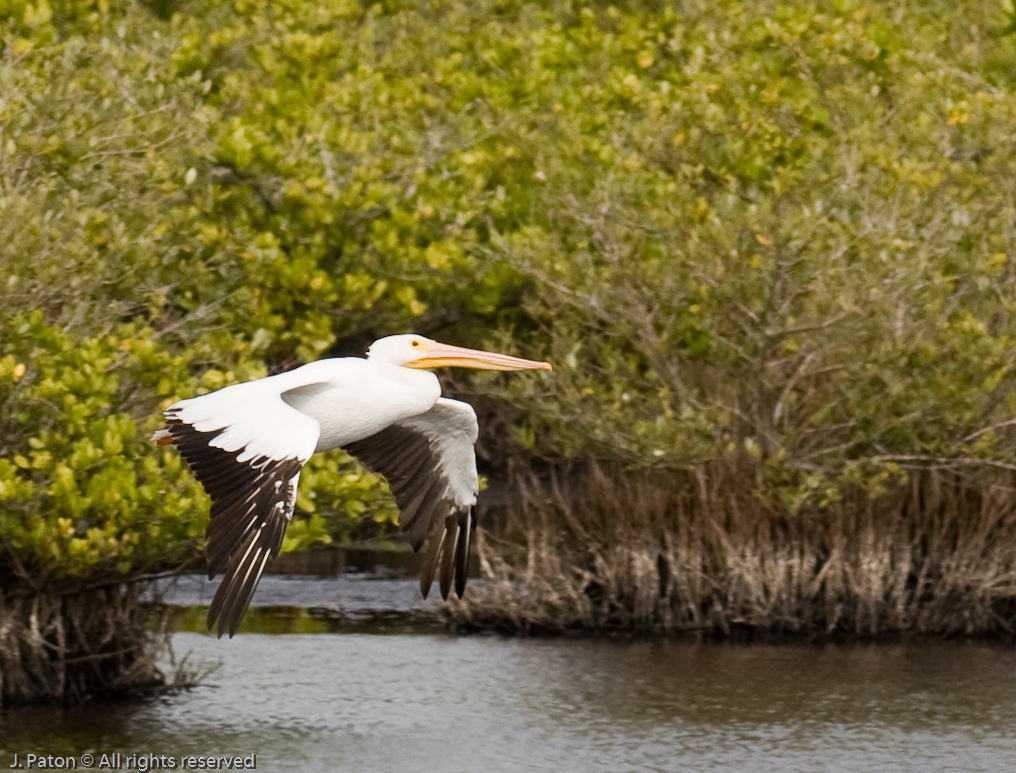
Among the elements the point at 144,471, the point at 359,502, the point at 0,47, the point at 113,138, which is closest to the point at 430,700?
the point at 359,502

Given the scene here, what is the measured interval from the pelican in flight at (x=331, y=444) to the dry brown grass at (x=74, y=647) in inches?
99.4

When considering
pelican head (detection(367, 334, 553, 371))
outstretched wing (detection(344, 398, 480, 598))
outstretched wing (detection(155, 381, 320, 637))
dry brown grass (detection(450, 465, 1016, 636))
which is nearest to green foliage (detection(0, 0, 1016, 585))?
dry brown grass (detection(450, 465, 1016, 636))

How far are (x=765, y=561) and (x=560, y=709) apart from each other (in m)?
2.29

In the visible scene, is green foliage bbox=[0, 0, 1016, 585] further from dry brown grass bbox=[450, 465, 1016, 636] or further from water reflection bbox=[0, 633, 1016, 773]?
water reflection bbox=[0, 633, 1016, 773]

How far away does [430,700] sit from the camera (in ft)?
44.2

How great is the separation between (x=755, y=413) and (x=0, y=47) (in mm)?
6411

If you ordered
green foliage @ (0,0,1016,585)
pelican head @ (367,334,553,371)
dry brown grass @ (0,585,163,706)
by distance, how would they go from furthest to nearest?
dry brown grass @ (0,585,163,706), green foliage @ (0,0,1016,585), pelican head @ (367,334,553,371)

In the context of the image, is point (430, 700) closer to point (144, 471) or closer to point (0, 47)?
point (144, 471)

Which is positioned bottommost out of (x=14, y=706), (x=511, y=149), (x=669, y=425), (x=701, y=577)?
(x=14, y=706)

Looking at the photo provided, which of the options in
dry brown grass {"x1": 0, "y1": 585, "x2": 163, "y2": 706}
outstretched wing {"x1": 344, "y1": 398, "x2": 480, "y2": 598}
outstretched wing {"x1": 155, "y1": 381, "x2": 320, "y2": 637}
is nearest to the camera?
outstretched wing {"x1": 155, "y1": 381, "x2": 320, "y2": 637}

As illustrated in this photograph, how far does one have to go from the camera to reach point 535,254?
1475cm

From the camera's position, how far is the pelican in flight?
342 inches

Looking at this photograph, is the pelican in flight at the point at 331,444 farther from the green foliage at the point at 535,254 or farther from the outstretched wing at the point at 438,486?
the green foliage at the point at 535,254

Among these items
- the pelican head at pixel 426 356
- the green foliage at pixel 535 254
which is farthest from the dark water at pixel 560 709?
the pelican head at pixel 426 356
